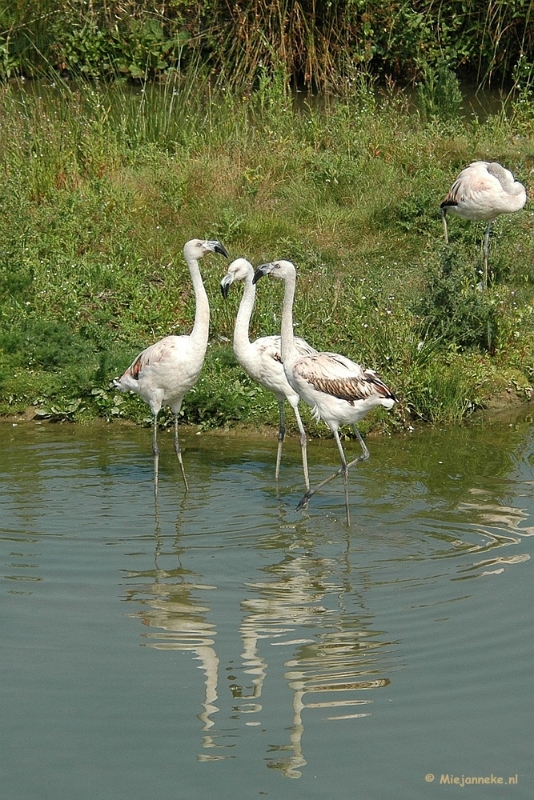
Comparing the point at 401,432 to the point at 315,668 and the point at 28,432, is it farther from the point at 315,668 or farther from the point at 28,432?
the point at 315,668

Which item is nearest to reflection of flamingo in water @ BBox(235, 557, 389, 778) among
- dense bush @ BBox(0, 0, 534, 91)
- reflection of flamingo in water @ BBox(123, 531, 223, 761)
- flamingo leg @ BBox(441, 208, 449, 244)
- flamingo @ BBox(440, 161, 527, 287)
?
reflection of flamingo in water @ BBox(123, 531, 223, 761)

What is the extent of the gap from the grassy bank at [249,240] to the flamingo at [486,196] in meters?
0.33

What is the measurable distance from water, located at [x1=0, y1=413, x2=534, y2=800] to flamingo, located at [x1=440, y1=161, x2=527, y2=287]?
2.47 meters

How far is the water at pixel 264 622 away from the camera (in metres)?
4.68

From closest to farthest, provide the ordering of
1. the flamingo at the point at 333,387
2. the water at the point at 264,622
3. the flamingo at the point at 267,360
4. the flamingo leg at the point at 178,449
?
the water at the point at 264,622 → the flamingo at the point at 333,387 → the flamingo leg at the point at 178,449 → the flamingo at the point at 267,360

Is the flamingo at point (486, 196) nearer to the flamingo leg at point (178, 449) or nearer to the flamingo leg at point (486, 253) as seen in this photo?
the flamingo leg at point (486, 253)

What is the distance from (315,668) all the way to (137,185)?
24.2 feet

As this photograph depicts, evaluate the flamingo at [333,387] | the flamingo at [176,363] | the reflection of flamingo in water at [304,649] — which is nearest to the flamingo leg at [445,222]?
the flamingo at [176,363]

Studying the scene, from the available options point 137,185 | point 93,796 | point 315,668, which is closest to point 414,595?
point 315,668

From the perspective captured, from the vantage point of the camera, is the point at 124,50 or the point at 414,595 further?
the point at 124,50

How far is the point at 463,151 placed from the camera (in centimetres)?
1270

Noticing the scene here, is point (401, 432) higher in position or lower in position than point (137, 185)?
lower

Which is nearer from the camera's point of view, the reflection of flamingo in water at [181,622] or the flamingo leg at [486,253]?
the reflection of flamingo in water at [181,622]

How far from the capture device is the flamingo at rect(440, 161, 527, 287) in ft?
34.5
